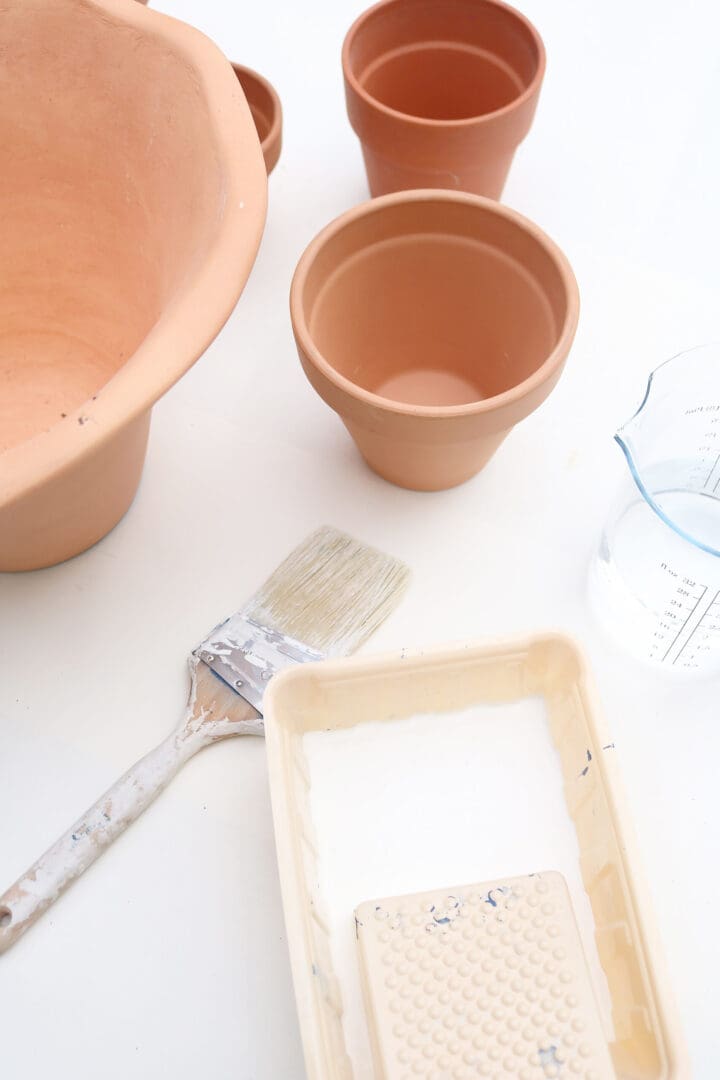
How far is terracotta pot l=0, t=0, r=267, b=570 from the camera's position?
1.51 feet

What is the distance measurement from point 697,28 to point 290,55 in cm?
Answer: 45

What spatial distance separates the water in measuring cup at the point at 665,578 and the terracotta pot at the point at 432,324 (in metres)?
0.12

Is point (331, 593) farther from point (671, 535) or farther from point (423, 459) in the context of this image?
point (671, 535)

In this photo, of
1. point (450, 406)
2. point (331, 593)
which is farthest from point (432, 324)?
point (331, 593)

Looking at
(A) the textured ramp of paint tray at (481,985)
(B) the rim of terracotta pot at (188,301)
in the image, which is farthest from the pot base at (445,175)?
(A) the textured ramp of paint tray at (481,985)

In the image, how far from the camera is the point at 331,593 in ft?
2.08

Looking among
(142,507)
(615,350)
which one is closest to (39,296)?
(142,507)

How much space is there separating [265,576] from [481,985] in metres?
0.31

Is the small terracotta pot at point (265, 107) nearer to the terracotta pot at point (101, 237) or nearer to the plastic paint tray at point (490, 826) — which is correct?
the terracotta pot at point (101, 237)

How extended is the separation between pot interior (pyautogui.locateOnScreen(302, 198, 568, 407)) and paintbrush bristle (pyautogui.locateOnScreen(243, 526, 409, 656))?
5.6 inches

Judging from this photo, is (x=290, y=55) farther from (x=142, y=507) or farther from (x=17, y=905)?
(x=17, y=905)

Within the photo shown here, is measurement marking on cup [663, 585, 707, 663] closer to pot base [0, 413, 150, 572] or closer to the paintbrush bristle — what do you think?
the paintbrush bristle

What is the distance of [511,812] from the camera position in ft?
1.83

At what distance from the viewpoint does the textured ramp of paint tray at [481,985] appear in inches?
17.7
